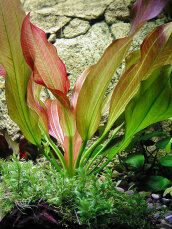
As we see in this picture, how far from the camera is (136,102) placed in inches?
33.9

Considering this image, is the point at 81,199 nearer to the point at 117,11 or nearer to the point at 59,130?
the point at 59,130

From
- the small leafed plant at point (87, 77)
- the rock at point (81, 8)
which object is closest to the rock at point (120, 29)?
the rock at point (81, 8)

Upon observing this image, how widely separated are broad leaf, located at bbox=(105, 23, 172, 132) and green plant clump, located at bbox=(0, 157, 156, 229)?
35 cm

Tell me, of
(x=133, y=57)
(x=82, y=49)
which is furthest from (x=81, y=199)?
(x=82, y=49)

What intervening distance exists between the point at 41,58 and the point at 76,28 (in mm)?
924

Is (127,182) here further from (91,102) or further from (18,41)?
(18,41)

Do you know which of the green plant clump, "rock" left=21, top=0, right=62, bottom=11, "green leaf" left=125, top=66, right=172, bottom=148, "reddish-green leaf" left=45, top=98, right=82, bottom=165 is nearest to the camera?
the green plant clump

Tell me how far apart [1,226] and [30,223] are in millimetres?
95

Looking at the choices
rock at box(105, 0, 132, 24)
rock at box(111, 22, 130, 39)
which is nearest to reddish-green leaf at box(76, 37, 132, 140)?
rock at box(111, 22, 130, 39)

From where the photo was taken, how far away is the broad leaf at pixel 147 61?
0.88 metres

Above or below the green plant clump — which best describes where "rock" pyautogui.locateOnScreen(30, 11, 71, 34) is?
above

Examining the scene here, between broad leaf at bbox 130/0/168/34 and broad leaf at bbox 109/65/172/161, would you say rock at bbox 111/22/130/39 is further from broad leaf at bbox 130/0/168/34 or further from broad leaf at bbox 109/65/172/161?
broad leaf at bbox 109/65/172/161

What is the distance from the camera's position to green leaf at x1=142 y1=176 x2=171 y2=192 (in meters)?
1.10

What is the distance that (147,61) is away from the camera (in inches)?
35.6
